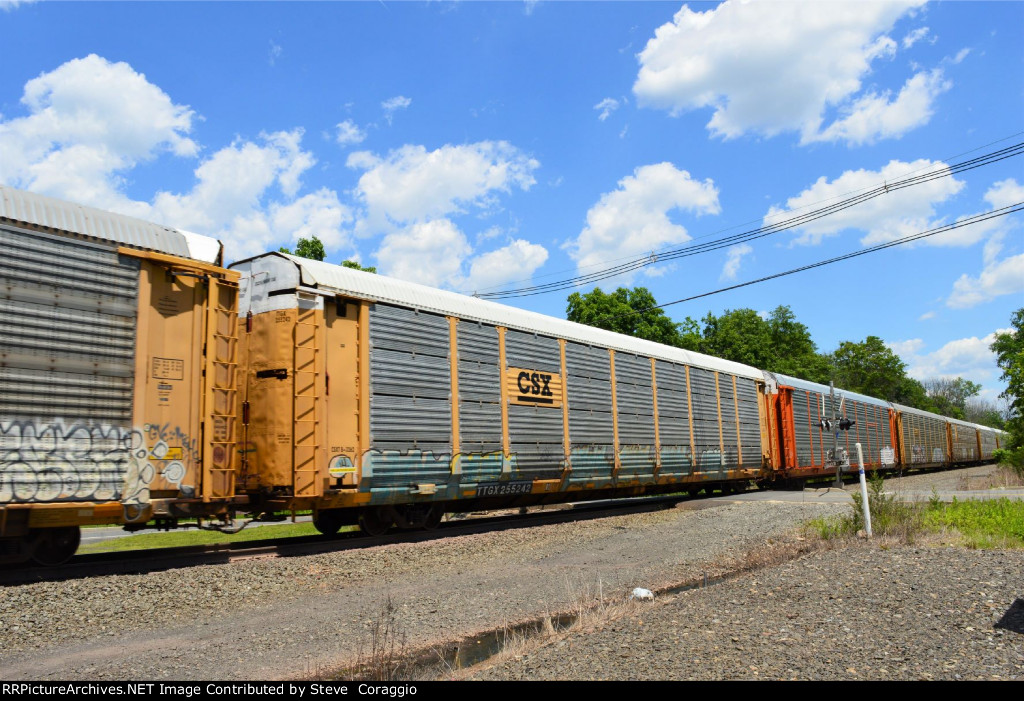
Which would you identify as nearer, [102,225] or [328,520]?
[102,225]

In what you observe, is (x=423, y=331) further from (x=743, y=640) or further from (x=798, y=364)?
(x=798, y=364)

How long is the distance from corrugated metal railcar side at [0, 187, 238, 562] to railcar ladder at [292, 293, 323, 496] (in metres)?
0.93

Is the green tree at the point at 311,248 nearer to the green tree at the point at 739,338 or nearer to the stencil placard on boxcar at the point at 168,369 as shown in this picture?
the stencil placard on boxcar at the point at 168,369

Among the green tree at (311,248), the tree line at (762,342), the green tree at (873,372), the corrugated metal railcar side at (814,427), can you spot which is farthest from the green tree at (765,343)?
the green tree at (311,248)

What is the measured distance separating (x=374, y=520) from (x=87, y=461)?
194 inches

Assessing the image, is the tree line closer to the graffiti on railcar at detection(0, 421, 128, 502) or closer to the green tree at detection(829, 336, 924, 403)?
the green tree at detection(829, 336, 924, 403)

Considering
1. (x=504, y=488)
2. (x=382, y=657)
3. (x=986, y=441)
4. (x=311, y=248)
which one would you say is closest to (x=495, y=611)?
(x=382, y=657)

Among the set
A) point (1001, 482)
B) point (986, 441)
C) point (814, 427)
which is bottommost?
point (1001, 482)

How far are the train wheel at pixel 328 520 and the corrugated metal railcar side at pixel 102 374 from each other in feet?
7.23

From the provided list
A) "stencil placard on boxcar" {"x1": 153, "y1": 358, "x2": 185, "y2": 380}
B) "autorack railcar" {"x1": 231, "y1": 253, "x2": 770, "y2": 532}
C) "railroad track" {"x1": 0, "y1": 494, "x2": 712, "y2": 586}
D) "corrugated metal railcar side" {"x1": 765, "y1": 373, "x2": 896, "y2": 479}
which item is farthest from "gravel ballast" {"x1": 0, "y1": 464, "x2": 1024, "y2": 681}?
"corrugated metal railcar side" {"x1": 765, "y1": 373, "x2": 896, "y2": 479}

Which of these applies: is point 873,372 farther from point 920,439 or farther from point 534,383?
point 534,383

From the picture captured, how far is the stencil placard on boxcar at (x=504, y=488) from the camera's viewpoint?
12.9 m

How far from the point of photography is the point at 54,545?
8.35 metres
